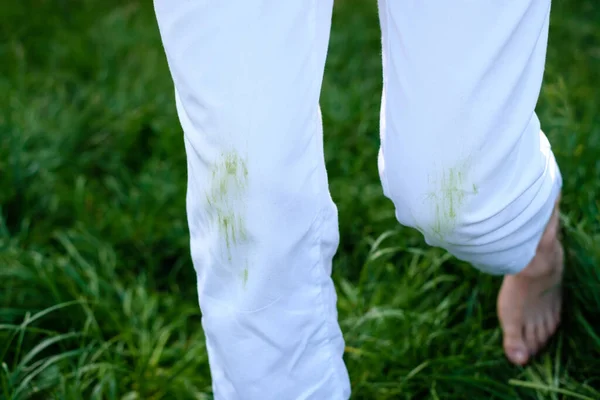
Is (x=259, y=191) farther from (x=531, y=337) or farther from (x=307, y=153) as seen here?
(x=531, y=337)

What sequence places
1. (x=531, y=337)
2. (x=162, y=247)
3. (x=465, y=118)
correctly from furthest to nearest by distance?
1. (x=162, y=247)
2. (x=531, y=337)
3. (x=465, y=118)

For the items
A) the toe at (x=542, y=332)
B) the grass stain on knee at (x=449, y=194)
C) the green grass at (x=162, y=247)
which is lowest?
the toe at (x=542, y=332)

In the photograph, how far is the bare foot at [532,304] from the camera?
1484mm

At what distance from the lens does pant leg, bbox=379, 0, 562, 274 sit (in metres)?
0.98

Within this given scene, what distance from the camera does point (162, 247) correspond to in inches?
79.7

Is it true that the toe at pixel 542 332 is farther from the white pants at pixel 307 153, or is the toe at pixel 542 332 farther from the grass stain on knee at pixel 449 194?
the grass stain on knee at pixel 449 194

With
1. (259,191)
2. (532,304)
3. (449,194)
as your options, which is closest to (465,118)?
(449,194)

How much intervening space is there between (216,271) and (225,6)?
0.35m

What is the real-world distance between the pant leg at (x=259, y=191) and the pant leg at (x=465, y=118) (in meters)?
0.11

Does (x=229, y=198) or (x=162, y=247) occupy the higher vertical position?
(x=229, y=198)

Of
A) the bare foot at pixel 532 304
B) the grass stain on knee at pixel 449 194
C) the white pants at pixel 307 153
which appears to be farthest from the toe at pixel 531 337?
the grass stain on knee at pixel 449 194

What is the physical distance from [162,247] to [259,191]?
41.3 inches

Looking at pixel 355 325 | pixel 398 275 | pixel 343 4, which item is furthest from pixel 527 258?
pixel 343 4

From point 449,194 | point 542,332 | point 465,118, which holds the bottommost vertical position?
point 542,332
